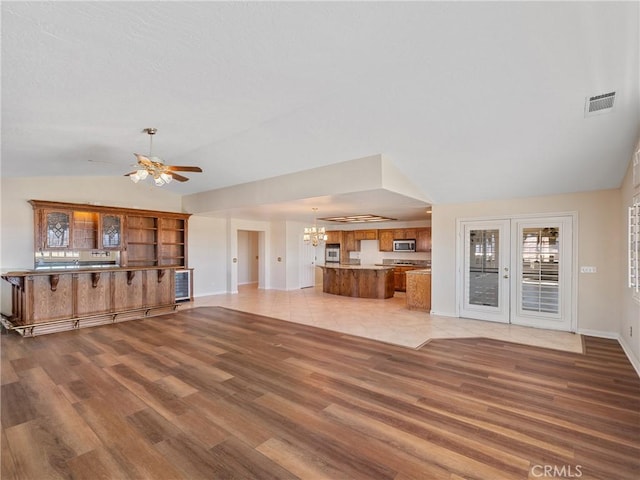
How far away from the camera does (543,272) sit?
215 inches

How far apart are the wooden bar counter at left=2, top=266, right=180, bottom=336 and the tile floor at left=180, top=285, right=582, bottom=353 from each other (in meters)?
1.02

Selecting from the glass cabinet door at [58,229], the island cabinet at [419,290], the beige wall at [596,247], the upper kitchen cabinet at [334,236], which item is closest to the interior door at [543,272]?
the beige wall at [596,247]

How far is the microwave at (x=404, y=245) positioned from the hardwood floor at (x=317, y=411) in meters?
5.44

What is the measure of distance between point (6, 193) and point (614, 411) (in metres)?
9.29

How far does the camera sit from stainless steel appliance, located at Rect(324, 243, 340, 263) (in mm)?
11523

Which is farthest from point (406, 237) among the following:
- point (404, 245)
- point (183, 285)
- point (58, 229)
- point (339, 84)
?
point (58, 229)

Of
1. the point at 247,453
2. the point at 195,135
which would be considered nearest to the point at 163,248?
the point at 195,135

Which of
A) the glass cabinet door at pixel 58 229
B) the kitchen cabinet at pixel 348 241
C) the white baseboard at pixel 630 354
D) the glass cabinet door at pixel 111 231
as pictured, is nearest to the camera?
the white baseboard at pixel 630 354

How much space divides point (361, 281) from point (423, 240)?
252 centimetres

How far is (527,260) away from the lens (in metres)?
5.58

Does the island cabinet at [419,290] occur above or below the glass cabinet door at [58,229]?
below

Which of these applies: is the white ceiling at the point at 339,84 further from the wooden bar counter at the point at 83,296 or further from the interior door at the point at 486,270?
the wooden bar counter at the point at 83,296

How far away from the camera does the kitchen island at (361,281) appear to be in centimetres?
862

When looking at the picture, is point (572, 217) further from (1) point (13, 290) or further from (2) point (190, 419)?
(1) point (13, 290)
